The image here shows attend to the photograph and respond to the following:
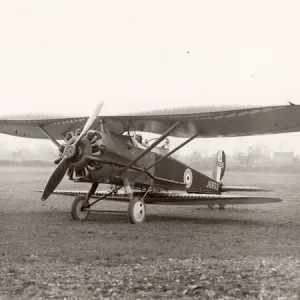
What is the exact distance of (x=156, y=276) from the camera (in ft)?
14.8

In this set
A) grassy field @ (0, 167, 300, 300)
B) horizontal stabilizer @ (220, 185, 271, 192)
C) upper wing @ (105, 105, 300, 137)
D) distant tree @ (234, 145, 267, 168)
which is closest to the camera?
grassy field @ (0, 167, 300, 300)

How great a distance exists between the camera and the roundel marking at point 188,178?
11.9 meters

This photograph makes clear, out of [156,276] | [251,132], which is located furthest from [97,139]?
[156,276]

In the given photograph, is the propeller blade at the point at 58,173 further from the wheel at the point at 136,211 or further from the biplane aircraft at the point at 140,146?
the wheel at the point at 136,211

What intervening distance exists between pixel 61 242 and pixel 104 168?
2.80 metres

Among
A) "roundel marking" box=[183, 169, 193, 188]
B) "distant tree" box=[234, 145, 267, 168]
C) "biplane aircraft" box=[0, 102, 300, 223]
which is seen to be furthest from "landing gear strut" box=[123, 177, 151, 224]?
"distant tree" box=[234, 145, 267, 168]

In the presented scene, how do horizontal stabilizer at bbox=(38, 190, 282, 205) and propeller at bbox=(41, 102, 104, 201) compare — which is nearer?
propeller at bbox=(41, 102, 104, 201)

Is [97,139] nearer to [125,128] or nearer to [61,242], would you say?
[125,128]

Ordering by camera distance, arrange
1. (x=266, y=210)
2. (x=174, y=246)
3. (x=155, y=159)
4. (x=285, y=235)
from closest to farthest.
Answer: (x=174, y=246)
(x=285, y=235)
(x=155, y=159)
(x=266, y=210)

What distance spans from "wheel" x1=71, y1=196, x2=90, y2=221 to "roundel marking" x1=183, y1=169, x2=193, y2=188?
9.95 ft

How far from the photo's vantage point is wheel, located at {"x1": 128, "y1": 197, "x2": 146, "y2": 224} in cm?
920

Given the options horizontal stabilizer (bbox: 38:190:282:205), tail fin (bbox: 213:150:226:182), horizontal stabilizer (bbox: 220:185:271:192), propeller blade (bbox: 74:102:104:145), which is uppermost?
propeller blade (bbox: 74:102:104:145)

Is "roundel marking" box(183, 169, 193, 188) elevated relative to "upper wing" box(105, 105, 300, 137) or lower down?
lower down

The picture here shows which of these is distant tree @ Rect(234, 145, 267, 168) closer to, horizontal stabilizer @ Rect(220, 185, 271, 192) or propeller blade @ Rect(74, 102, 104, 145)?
horizontal stabilizer @ Rect(220, 185, 271, 192)
